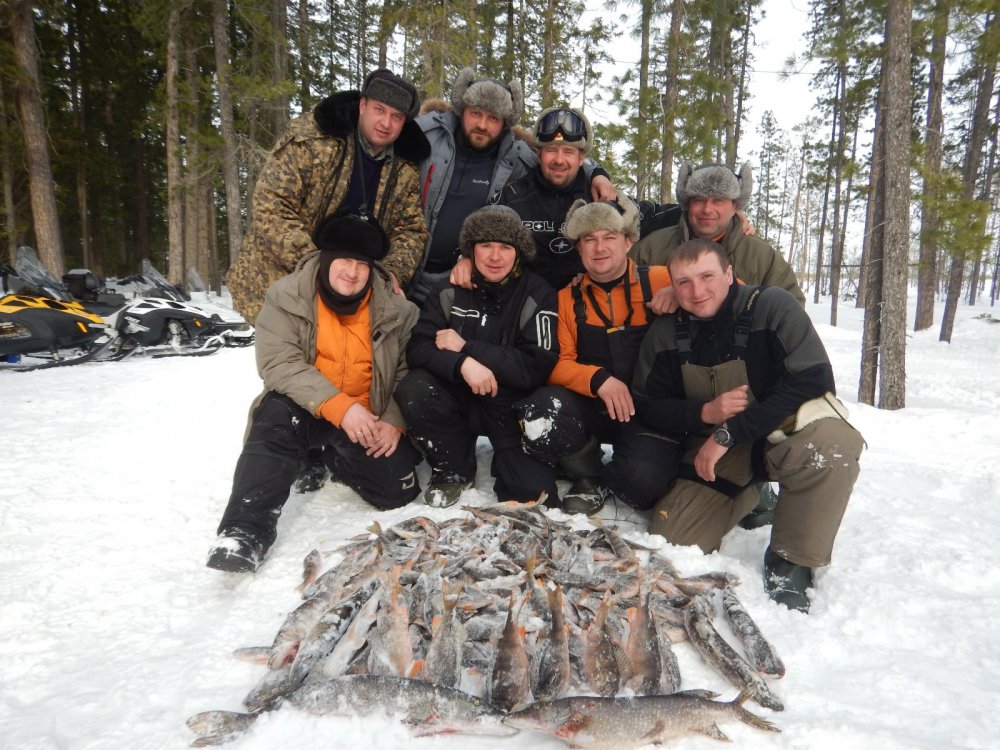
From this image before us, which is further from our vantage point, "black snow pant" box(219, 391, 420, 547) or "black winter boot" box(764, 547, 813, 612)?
"black snow pant" box(219, 391, 420, 547)

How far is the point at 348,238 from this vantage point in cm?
346

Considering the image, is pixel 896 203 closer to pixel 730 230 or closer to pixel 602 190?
pixel 730 230

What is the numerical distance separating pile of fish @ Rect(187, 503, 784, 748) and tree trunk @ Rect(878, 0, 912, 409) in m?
7.33

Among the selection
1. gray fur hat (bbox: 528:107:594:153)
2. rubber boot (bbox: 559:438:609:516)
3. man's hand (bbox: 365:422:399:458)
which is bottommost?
rubber boot (bbox: 559:438:609:516)

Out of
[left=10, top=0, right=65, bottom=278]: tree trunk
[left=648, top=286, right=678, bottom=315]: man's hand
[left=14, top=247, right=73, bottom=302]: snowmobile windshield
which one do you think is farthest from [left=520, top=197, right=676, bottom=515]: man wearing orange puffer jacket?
[left=10, top=0, right=65, bottom=278]: tree trunk

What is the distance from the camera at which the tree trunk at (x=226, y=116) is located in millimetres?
14312

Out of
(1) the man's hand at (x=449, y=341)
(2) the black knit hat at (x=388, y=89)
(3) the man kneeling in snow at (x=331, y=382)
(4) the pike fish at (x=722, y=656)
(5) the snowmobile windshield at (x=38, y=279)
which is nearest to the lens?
(4) the pike fish at (x=722, y=656)

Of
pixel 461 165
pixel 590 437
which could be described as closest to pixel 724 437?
pixel 590 437

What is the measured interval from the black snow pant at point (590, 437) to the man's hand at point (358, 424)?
100 centimetres

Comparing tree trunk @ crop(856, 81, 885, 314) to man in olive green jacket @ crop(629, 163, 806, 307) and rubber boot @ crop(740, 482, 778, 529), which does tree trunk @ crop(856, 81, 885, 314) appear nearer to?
man in olive green jacket @ crop(629, 163, 806, 307)

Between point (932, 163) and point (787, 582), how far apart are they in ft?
53.3

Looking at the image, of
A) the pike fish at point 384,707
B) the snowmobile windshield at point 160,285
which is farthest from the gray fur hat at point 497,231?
the snowmobile windshield at point 160,285

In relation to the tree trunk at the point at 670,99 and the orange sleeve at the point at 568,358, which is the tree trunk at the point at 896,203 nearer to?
the tree trunk at the point at 670,99

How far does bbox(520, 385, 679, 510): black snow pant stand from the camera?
3.49 metres
